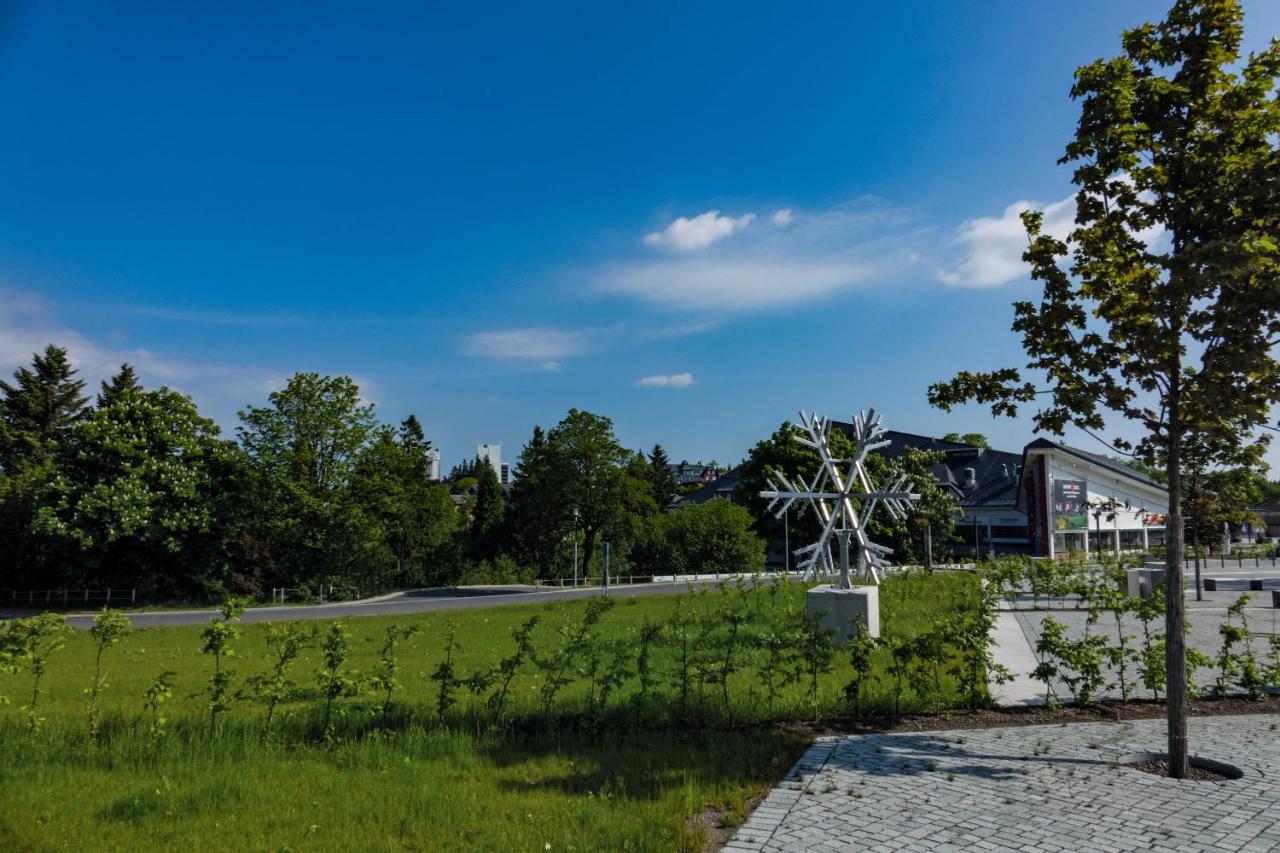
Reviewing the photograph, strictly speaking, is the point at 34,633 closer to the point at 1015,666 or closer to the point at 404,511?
the point at 1015,666

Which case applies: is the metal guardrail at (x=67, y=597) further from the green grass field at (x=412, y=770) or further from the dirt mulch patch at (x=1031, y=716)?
the dirt mulch patch at (x=1031, y=716)

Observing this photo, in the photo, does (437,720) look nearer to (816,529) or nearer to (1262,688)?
(1262,688)

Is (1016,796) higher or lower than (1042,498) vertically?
lower

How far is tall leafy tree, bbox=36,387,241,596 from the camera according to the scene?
36219 millimetres

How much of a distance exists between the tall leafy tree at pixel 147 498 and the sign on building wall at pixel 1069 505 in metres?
54.6

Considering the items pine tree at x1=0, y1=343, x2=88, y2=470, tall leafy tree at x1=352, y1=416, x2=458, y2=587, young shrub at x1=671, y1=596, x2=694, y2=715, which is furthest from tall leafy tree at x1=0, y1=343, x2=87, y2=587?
young shrub at x1=671, y1=596, x2=694, y2=715

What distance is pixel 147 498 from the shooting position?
36844 millimetres

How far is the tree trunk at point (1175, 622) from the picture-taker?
7160 millimetres

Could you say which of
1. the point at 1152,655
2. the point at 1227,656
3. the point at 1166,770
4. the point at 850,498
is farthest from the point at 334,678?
the point at 850,498

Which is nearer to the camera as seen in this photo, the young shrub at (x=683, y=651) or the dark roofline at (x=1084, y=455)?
the young shrub at (x=683, y=651)

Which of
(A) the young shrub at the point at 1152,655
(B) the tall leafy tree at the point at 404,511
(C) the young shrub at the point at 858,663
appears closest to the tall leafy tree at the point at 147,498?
(B) the tall leafy tree at the point at 404,511

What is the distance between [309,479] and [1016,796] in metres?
42.8

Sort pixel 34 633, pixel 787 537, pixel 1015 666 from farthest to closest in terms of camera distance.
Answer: pixel 787 537 < pixel 1015 666 < pixel 34 633

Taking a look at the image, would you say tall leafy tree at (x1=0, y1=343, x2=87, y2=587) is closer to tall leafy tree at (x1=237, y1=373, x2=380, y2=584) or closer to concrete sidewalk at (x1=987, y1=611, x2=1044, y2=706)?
tall leafy tree at (x1=237, y1=373, x2=380, y2=584)
